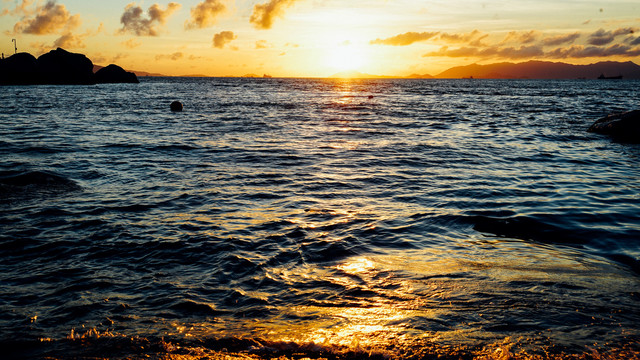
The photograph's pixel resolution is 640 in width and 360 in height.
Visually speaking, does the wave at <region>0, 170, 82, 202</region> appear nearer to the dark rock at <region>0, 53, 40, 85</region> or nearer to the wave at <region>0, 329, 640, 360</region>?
the wave at <region>0, 329, 640, 360</region>

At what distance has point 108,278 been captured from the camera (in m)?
5.91

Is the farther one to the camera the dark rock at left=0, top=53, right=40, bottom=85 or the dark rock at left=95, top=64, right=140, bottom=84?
the dark rock at left=95, top=64, right=140, bottom=84

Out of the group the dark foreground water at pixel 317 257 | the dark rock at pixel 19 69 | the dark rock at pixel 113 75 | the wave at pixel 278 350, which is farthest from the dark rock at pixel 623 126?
the dark rock at pixel 113 75

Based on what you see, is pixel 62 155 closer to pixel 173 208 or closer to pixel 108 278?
pixel 173 208

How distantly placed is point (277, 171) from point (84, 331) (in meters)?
9.79

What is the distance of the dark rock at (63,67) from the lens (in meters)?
113

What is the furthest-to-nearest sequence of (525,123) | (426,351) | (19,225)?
(525,123), (19,225), (426,351)

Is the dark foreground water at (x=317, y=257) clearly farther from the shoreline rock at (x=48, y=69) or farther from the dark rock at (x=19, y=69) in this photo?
the shoreline rock at (x=48, y=69)

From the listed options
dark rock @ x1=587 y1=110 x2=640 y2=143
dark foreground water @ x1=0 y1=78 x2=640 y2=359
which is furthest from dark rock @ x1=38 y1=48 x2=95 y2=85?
dark rock @ x1=587 y1=110 x2=640 y2=143

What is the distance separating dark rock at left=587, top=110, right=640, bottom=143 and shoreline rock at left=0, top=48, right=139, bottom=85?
133 meters

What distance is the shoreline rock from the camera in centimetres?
10600

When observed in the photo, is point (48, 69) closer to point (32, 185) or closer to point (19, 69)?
point (19, 69)

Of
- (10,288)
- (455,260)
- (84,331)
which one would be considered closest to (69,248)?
(10,288)

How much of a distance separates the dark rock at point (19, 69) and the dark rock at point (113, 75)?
1289 inches
